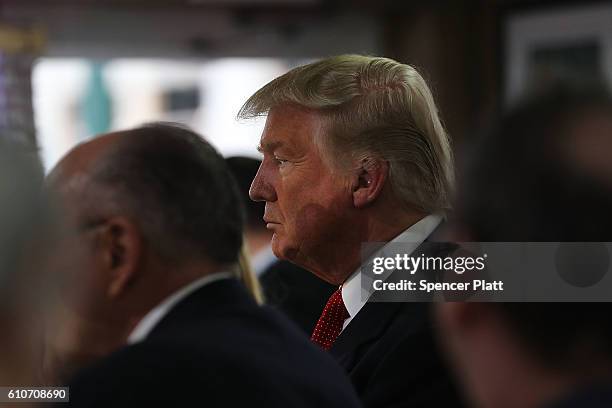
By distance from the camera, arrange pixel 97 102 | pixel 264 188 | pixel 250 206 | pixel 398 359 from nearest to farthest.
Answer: pixel 398 359
pixel 264 188
pixel 250 206
pixel 97 102

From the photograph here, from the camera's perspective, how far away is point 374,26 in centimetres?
610

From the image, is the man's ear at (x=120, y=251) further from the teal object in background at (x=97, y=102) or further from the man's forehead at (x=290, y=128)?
the teal object in background at (x=97, y=102)

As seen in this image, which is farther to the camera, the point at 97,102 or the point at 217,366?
the point at 97,102

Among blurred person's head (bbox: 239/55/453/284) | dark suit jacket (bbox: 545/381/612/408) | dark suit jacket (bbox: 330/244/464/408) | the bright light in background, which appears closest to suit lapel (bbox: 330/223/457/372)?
dark suit jacket (bbox: 330/244/464/408)

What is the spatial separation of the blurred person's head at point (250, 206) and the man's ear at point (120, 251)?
1.25 m

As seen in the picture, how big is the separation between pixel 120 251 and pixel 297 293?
3.98 ft

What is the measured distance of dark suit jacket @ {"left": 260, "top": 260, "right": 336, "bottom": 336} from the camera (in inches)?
91.3

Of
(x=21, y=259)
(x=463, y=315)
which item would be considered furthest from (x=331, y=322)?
(x=463, y=315)

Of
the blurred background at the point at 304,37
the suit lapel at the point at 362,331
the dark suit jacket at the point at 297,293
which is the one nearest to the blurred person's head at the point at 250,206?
the dark suit jacket at the point at 297,293

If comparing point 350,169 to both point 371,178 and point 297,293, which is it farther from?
point 297,293

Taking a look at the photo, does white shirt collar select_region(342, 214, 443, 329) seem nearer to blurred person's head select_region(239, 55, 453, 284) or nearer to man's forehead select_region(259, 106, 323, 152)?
blurred person's head select_region(239, 55, 453, 284)

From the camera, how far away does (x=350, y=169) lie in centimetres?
182

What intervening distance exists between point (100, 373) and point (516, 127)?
0.58 meters

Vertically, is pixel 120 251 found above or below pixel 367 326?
above
